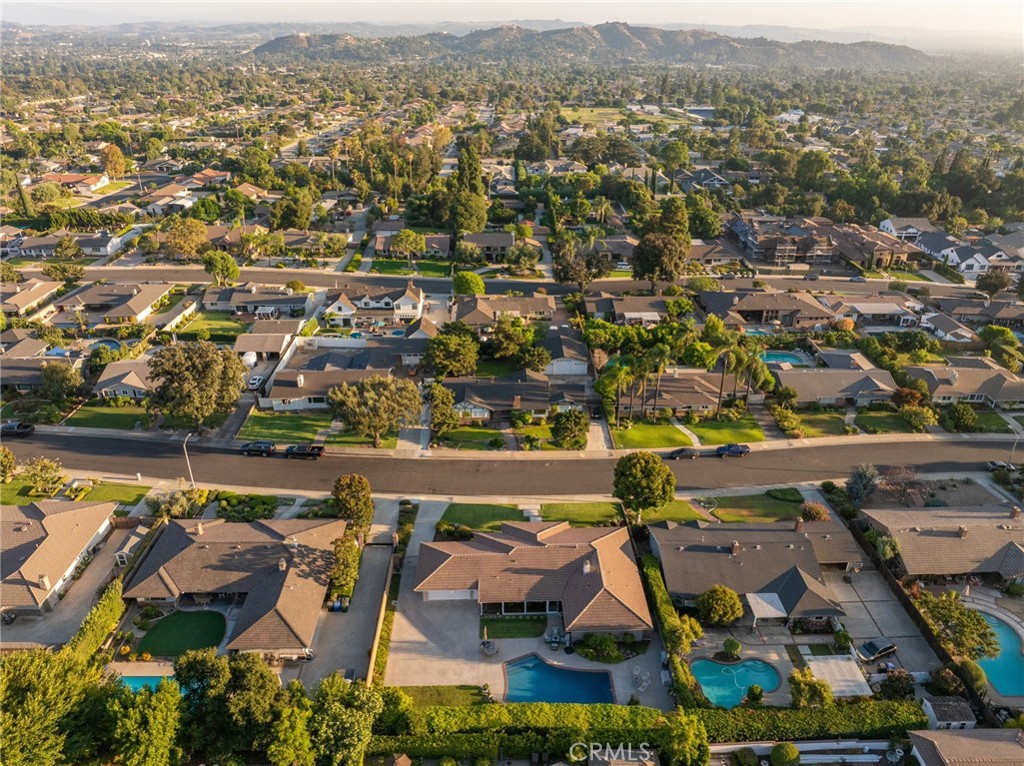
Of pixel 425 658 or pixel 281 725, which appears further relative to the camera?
pixel 425 658

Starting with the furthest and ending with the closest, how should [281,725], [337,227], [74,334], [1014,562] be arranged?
[337,227]
[74,334]
[1014,562]
[281,725]

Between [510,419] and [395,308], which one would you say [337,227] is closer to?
[395,308]

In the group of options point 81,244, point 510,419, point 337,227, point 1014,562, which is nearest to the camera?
point 1014,562

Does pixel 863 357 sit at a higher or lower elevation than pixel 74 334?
higher

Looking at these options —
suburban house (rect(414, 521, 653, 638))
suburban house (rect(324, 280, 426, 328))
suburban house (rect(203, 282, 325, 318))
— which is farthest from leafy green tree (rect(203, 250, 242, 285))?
suburban house (rect(414, 521, 653, 638))

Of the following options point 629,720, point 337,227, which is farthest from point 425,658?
point 337,227

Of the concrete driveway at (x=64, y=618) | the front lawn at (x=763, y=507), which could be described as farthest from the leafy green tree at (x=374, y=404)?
the front lawn at (x=763, y=507)

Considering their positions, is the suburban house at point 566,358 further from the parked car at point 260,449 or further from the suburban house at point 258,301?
the suburban house at point 258,301
